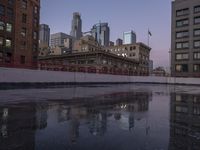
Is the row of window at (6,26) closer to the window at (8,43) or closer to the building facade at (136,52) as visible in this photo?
the window at (8,43)

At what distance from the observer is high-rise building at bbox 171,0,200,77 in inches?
2591

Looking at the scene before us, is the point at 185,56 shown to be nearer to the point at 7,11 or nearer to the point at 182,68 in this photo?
the point at 182,68

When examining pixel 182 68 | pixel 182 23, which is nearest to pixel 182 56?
pixel 182 68

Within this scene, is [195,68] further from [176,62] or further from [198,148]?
[198,148]

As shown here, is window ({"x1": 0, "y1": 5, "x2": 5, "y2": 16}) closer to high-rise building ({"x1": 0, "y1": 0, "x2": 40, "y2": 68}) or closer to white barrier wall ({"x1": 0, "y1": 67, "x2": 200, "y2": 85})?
high-rise building ({"x1": 0, "y1": 0, "x2": 40, "y2": 68})

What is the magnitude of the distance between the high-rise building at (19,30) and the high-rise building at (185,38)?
44475mm

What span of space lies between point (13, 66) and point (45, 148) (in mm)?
19927

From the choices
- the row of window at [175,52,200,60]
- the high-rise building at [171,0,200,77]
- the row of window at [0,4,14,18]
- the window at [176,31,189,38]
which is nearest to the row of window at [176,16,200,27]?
the high-rise building at [171,0,200,77]

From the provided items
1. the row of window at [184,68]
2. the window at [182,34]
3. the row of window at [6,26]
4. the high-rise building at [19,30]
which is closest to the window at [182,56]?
the row of window at [184,68]

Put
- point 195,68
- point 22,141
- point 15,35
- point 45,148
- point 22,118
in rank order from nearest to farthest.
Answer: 1. point 45,148
2. point 22,141
3. point 22,118
4. point 15,35
5. point 195,68

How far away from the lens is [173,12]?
71.8 metres

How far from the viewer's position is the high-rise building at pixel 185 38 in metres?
65.8

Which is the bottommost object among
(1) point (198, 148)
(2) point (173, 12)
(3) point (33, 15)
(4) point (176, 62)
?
(1) point (198, 148)

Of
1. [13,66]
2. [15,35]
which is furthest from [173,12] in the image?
[13,66]
